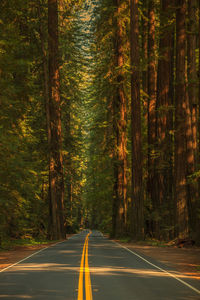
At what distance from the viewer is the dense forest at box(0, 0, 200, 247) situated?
2539 cm

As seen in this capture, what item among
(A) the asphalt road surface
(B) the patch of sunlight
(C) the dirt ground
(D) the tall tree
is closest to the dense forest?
(D) the tall tree

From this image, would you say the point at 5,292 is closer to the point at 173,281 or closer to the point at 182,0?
the point at 173,281

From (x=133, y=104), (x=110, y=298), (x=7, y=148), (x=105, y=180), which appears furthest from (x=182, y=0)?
(x=110, y=298)

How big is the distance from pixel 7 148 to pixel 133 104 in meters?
11.3

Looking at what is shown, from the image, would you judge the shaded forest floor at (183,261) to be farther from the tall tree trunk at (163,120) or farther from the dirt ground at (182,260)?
the tall tree trunk at (163,120)

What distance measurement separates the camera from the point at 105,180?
1537 inches

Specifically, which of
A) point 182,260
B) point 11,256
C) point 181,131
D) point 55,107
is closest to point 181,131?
point 181,131

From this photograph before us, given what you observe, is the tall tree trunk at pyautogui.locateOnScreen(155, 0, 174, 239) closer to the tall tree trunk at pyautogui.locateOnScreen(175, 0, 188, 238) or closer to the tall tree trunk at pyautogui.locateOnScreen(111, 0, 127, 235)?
the tall tree trunk at pyautogui.locateOnScreen(175, 0, 188, 238)

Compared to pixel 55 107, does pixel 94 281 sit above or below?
below

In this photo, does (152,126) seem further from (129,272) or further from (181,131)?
(129,272)

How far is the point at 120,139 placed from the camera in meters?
36.1

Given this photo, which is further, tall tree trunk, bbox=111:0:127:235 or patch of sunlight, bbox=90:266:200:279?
tall tree trunk, bbox=111:0:127:235

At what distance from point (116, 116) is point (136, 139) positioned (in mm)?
5509

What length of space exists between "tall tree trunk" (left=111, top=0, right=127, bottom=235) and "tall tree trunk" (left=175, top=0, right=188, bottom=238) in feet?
30.5
